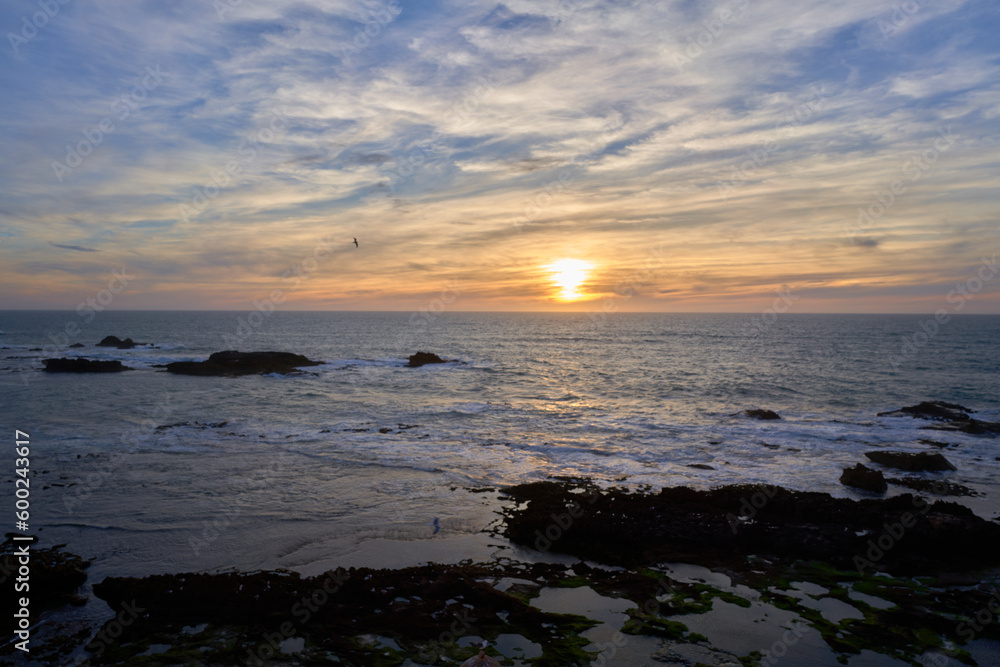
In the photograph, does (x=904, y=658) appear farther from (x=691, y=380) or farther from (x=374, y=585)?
(x=691, y=380)

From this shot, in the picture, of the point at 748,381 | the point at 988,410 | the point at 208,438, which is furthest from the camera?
the point at 748,381

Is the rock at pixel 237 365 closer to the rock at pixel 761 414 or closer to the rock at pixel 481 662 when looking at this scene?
the rock at pixel 761 414

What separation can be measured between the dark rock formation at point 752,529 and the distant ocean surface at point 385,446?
6.28ft

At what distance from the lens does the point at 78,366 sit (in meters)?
44.1

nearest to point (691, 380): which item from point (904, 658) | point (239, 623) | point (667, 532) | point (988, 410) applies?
point (988, 410)

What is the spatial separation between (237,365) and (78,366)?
12485mm

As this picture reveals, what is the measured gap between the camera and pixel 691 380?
141 feet

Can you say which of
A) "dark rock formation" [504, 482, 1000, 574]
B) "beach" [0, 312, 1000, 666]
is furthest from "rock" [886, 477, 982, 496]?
"dark rock formation" [504, 482, 1000, 574]

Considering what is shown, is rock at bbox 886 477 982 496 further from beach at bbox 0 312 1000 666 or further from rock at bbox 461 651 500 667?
rock at bbox 461 651 500 667

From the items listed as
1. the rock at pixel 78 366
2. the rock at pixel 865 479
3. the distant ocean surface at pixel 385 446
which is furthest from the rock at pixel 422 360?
the rock at pixel 865 479

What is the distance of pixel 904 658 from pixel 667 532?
478 cm

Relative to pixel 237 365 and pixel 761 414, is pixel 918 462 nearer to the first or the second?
pixel 761 414

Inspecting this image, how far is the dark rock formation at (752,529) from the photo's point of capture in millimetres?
11383

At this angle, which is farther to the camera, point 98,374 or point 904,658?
Result: point 98,374
